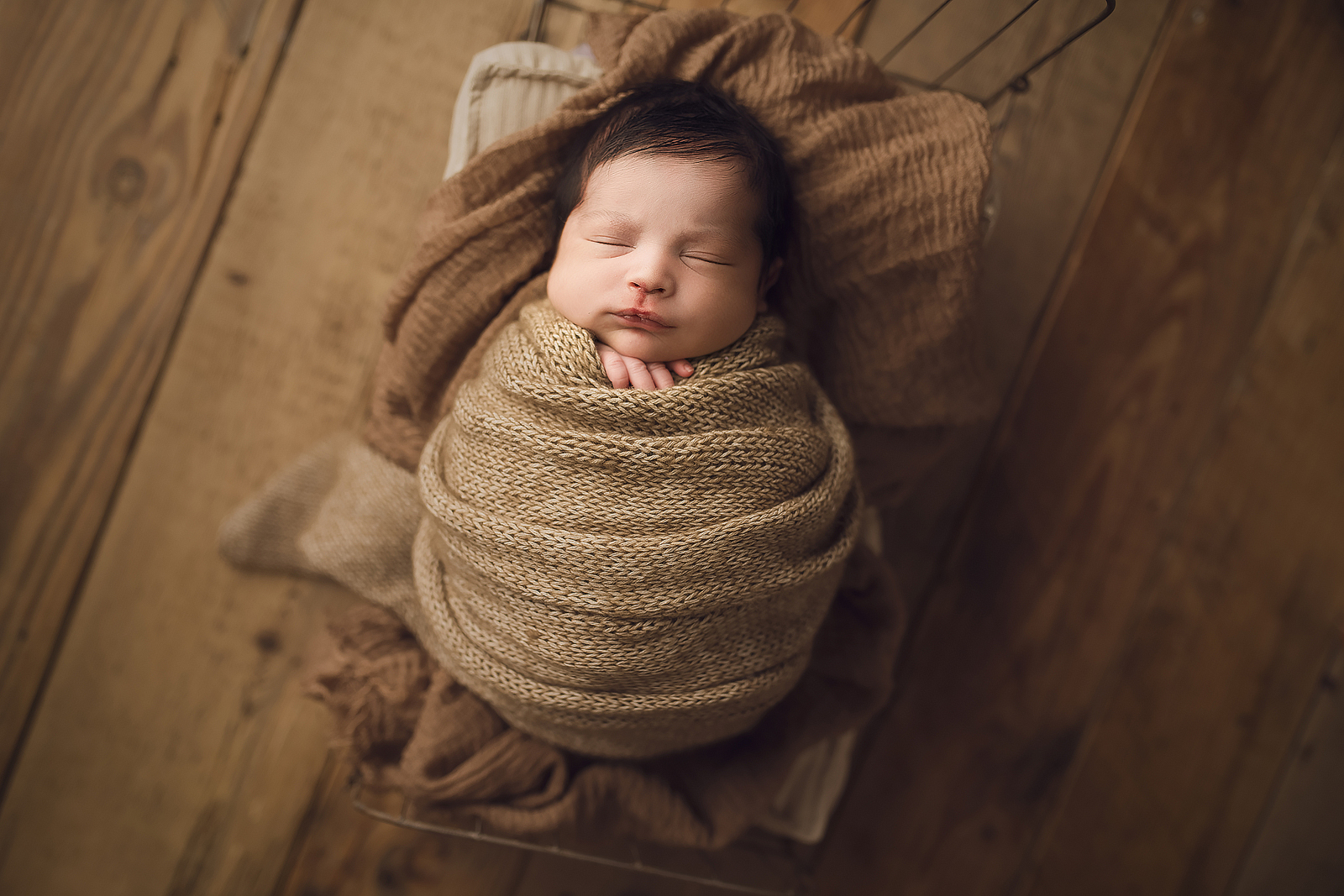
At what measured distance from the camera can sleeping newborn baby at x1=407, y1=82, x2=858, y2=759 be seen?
0.64 meters

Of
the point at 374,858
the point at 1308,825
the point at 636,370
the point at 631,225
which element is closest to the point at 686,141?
the point at 631,225

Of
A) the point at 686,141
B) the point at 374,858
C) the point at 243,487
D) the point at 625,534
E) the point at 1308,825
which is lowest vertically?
the point at 374,858

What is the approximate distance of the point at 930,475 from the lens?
1.08 m

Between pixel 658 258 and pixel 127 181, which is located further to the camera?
pixel 127 181

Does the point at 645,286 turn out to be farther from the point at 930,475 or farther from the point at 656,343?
the point at 930,475

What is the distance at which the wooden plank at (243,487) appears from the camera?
100 cm

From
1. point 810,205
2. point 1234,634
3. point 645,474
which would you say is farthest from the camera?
point 1234,634

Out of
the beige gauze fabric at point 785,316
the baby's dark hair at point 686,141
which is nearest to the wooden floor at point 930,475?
the beige gauze fabric at point 785,316

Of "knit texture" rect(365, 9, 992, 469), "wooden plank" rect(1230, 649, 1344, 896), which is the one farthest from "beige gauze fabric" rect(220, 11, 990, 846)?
"wooden plank" rect(1230, 649, 1344, 896)

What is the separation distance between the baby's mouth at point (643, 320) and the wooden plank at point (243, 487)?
49 centimetres

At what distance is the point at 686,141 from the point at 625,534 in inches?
14.8

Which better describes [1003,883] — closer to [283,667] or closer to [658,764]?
[658,764]

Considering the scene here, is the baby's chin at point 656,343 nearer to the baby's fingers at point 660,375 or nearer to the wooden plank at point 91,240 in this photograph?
the baby's fingers at point 660,375

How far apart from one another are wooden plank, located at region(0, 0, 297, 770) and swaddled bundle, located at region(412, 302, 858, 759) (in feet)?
1.94
